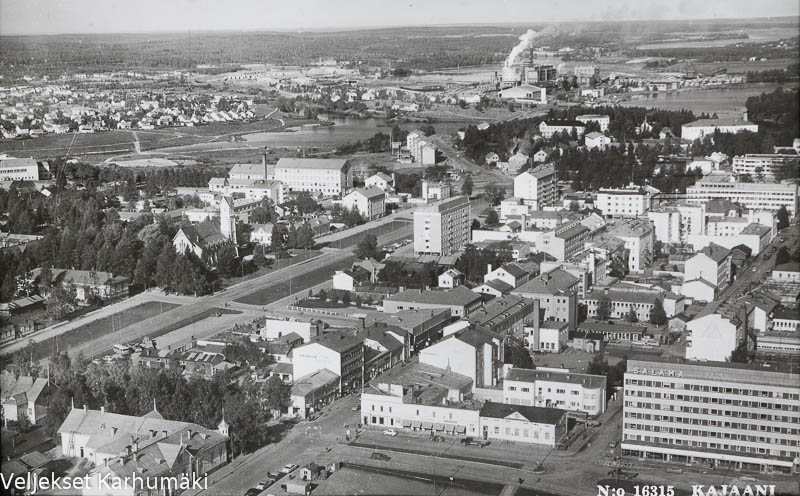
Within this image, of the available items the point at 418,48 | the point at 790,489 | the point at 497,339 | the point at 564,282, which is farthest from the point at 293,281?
the point at 418,48

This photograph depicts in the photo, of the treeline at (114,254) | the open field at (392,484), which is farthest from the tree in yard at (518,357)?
the treeline at (114,254)

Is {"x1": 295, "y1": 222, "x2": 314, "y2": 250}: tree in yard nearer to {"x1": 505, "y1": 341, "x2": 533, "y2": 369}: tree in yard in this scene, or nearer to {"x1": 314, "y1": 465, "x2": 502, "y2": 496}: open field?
{"x1": 505, "y1": 341, "x2": 533, "y2": 369}: tree in yard

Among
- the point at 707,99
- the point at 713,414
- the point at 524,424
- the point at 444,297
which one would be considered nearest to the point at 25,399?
the point at 524,424

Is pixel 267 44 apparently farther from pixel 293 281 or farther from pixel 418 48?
pixel 293 281

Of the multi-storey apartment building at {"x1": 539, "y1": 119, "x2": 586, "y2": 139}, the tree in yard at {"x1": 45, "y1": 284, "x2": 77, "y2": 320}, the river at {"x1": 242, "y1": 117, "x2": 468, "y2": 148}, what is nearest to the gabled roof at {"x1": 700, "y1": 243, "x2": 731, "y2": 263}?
the tree in yard at {"x1": 45, "y1": 284, "x2": 77, "y2": 320}

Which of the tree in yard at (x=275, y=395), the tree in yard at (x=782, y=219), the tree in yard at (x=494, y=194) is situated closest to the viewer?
Result: the tree in yard at (x=275, y=395)

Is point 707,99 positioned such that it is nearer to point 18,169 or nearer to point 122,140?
point 122,140

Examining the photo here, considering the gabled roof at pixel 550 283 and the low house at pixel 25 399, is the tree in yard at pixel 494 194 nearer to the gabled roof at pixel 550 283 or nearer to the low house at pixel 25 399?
the gabled roof at pixel 550 283
